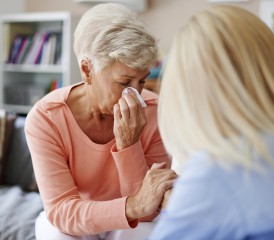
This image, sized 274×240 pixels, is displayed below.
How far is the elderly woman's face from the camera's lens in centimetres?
135

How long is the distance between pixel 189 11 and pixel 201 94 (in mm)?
2597

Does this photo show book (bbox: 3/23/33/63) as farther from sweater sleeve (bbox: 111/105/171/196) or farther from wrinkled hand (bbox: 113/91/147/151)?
wrinkled hand (bbox: 113/91/147/151)

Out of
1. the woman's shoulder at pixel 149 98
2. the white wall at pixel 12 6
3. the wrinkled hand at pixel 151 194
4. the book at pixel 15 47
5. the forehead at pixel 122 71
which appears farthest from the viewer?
the white wall at pixel 12 6

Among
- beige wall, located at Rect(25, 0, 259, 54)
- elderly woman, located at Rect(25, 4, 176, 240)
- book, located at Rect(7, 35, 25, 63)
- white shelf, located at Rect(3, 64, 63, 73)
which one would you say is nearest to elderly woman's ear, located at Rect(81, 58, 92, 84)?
elderly woman, located at Rect(25, 4, 176, 240)

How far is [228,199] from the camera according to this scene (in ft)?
2.49

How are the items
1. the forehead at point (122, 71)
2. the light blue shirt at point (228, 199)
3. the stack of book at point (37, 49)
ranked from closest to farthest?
the light blue shirt at point (228, 199) < the forehead at point (122, 71) < the stack of book at point (37, 49)

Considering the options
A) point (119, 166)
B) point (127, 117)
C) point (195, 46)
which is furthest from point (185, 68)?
point (119, 166)

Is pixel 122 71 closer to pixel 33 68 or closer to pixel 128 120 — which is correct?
pixel 128 120

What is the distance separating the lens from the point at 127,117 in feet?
4.48

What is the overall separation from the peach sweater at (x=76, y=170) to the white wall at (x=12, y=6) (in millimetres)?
2544

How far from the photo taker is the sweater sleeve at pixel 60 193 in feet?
4.32

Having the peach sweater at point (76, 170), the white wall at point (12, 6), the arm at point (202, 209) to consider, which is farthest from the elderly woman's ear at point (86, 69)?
the white wall at point (12, 6)

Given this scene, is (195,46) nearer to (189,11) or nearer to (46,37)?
(189,11)

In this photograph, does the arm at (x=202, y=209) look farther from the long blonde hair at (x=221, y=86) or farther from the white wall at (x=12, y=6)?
the white wall at (x=12, y=6)
